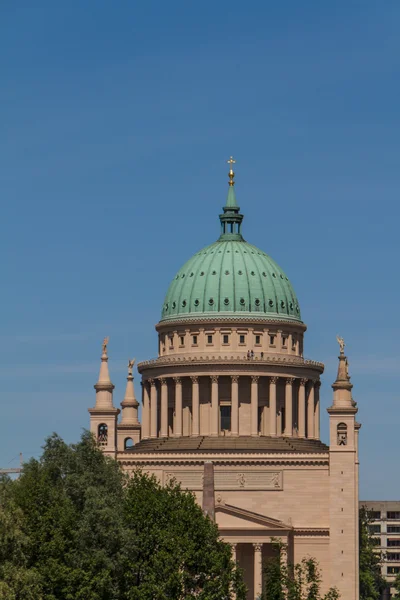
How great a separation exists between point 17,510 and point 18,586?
30.5 ft

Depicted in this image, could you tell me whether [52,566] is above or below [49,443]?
below

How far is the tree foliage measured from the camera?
158 metres

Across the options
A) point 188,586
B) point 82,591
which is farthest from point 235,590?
point 82,591

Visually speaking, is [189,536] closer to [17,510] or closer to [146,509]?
[146,509]

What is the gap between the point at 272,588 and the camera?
163875mm

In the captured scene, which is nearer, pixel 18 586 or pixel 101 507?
pixel 18 586

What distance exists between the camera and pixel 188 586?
16550cm

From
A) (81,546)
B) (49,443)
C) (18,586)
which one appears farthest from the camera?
(49,443)

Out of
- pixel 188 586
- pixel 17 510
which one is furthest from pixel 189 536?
pixel 17 510

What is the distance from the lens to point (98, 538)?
161625 mm

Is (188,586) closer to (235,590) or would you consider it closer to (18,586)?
(235,590)

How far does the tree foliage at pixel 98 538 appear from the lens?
15838 centimetres

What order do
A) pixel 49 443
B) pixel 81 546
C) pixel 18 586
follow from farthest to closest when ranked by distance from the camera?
1. pixel 49 443
2. pixel 81 546
3. pixel 18 586

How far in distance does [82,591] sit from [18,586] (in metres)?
8.07
